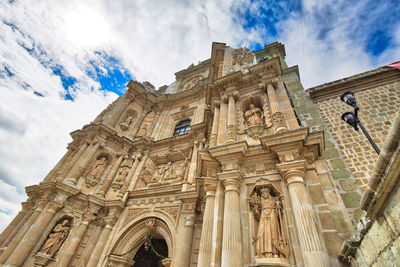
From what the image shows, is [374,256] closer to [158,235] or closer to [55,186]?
[158,235]

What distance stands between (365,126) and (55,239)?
12900 millimetres

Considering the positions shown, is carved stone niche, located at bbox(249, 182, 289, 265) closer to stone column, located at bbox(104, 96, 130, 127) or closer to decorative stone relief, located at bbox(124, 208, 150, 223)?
decorative stone relief, located at bbox(124, 208, 150, 223)

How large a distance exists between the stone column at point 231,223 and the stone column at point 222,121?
1.76 m

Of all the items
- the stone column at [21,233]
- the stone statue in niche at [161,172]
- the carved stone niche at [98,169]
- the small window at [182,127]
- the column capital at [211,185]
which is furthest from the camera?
the small window at [182,127]

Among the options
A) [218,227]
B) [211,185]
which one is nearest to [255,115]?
[211,185]

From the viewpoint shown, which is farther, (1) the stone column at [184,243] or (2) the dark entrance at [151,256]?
(2) the dark entrance at [151,256]

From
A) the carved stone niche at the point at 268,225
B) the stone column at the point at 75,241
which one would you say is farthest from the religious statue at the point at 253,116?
the stone column at the point at 75,241

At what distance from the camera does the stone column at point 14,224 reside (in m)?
9.57

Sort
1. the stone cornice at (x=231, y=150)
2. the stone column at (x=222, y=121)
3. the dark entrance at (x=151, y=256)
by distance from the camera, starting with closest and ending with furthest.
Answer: the stone cornice at (x=231, y=150), the stone column at (x=222, y=121), the dark entrance at (x=151, y=256)

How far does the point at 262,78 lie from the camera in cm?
806

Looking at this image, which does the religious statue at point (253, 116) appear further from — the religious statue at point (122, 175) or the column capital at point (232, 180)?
the religious statue at point (122, 175)

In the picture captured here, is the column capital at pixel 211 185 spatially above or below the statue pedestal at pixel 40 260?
above

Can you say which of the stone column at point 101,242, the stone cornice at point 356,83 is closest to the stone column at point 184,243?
the stone column at point 101,242

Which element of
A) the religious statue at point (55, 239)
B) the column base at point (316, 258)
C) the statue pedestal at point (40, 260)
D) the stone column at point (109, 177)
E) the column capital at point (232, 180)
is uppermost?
the stone column at point (109, 177)
